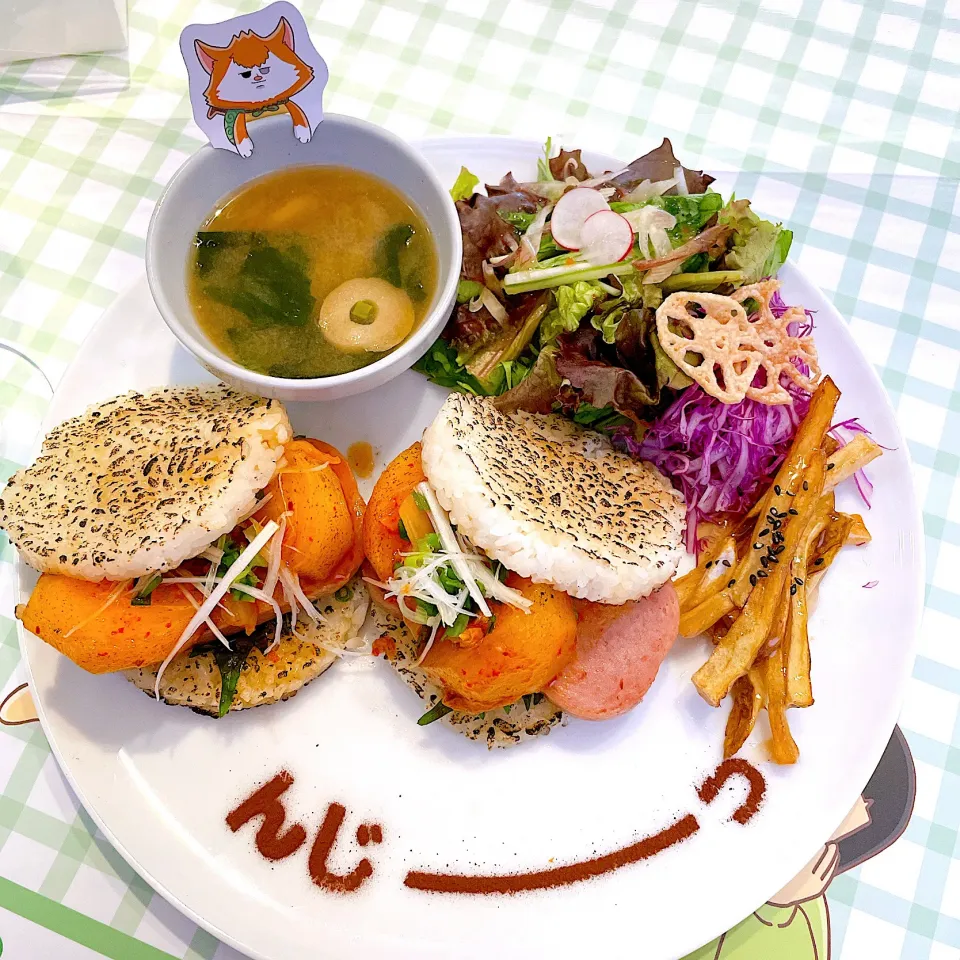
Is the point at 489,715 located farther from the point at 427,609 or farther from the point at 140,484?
the point at 140,484

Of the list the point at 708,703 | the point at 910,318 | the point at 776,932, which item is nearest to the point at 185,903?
the point at 708,703

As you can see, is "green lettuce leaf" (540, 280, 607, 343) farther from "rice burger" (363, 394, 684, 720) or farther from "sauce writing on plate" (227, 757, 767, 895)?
"sauce writing on plate" (227, 757, 767, 895)

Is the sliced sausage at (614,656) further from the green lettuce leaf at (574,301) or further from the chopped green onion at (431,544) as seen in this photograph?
the green lettuce leaf at (574,301)

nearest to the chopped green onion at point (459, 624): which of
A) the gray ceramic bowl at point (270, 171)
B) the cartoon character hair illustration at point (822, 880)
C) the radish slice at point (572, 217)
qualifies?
the gray ceramic bowl at point (270, 171)

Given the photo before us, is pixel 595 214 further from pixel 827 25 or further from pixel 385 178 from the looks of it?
pixel 827 25

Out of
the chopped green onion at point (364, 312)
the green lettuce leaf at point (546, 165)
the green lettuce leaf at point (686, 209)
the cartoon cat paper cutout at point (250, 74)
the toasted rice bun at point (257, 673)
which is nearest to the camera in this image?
the cartoon cat paper cutout at point (250, 74)

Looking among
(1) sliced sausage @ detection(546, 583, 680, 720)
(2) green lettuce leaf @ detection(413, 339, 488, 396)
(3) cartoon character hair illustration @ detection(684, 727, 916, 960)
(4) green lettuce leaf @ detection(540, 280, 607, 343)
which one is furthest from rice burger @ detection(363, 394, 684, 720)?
(3) cartoon character hair illustration @ detection(684, 727, 916, 960)
